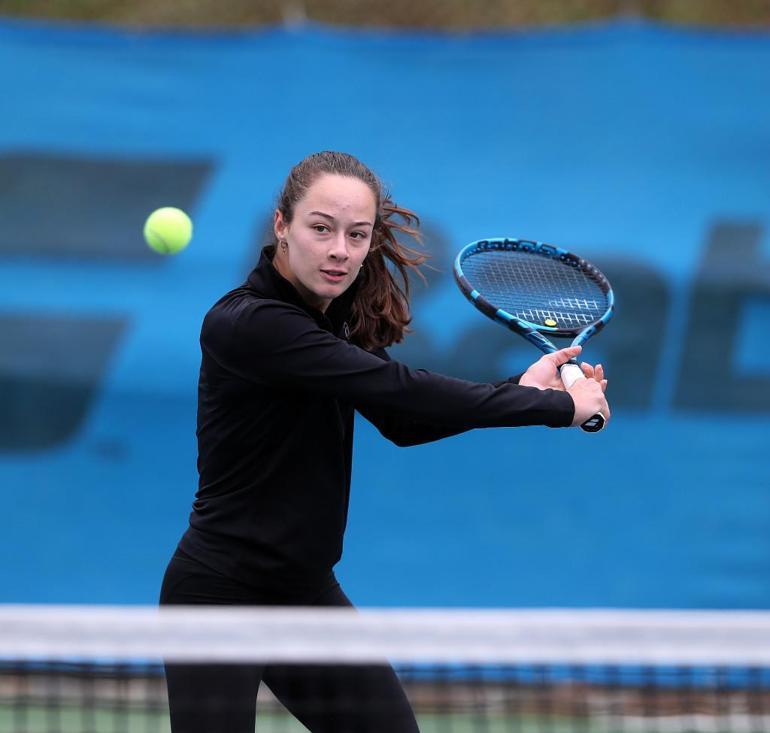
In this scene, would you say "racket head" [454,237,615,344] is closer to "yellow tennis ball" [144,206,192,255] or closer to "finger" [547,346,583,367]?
"finger" [547,346,583,367]

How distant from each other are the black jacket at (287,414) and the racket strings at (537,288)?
64cm

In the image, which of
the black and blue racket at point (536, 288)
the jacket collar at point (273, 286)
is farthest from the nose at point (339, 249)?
the black and blue racket at point (536, 288)

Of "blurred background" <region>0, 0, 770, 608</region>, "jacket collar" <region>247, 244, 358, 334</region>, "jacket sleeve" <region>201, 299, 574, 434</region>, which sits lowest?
"blurred background" <region>0, 0, 770, 608</region>

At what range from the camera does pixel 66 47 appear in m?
4.85

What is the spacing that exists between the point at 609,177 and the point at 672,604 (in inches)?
59.4

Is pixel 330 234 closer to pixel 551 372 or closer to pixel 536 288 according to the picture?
pixel 551 372

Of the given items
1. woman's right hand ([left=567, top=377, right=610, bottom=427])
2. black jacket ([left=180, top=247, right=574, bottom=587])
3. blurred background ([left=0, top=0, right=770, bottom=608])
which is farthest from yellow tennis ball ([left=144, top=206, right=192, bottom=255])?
woman's right hand ([left=567, top=377, right=610, bottom=427])

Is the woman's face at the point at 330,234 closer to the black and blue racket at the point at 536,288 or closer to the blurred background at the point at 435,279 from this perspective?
the black and blue racket at the point at 536,288

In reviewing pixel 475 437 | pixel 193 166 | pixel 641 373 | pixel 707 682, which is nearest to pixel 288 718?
pixel 475 437

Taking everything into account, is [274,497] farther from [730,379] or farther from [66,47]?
[66,47]

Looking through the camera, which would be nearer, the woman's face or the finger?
the woman's face

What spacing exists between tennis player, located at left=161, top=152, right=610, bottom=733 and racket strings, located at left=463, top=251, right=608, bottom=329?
0.51 meters

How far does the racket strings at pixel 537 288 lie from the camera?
2.95 m

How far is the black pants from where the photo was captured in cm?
224
